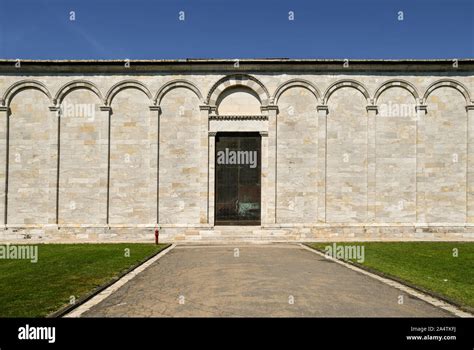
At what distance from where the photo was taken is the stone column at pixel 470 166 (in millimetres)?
23578

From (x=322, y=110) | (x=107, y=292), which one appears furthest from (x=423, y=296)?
(x=322, y=110)

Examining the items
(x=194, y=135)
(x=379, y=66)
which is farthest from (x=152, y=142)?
(x=379, y=66)

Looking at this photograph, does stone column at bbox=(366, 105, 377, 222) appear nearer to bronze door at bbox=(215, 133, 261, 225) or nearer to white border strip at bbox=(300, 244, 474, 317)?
bronze door at bbox=(215, 133, 261, 225)

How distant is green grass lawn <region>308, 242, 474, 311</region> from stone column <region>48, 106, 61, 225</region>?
52.9ft

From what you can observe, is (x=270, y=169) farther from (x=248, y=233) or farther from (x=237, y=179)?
(x=248, y=233)

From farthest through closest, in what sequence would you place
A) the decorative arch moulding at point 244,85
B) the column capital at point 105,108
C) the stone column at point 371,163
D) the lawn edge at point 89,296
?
the decorative arch moulding at point 244,85 < the column capital at point 105,108 < the stone column at point 371,163 < the lawn edge at point 89,296

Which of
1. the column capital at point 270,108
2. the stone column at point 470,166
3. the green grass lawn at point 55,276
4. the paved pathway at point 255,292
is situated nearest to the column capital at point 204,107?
the column capital at point 270,108

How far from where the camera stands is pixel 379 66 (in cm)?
2389

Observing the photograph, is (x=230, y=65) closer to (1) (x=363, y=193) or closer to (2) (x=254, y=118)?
(2) (x=254, y=118)

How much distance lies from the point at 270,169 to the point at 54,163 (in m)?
13.9

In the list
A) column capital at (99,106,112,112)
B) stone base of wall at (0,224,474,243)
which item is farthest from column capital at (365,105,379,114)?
column capital at (99,106,112,112)

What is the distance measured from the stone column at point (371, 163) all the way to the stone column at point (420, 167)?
2.79 meters

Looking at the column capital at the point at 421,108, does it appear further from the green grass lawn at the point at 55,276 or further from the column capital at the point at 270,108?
the green grass lawn at the point at 55,276

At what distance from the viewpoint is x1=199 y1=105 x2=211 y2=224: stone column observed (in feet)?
76.6
